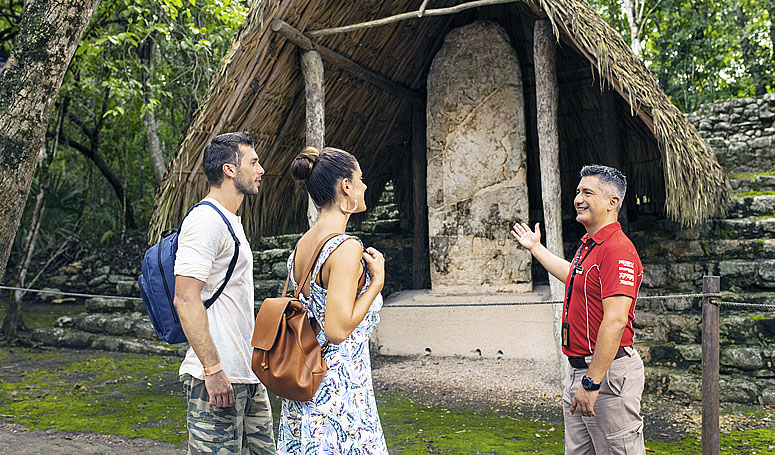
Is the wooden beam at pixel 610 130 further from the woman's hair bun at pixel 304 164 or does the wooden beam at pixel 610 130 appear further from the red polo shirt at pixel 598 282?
the woman's hair bun at pixel 304 164

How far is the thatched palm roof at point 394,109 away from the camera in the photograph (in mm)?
4641

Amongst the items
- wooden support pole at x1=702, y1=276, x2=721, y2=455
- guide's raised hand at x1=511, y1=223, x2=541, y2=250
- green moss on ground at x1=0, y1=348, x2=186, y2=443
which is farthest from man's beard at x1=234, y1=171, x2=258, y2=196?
green moss on ground at x1=0, y1=348, x2=186, y2=443

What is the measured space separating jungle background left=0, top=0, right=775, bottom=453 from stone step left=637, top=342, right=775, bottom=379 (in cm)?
467

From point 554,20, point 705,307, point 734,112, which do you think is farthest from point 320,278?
point 734,112

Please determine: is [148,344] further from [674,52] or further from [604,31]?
[674,52]

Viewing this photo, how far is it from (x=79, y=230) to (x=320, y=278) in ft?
36.8

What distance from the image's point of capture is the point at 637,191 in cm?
628

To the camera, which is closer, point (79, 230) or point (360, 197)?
point (360, 197)

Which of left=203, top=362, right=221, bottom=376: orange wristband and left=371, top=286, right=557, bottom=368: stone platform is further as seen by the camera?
left=371, top=286, right=557, bottom=368: stone platform

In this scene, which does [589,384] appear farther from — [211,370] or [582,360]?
[211,370]

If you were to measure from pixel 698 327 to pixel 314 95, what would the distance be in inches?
146

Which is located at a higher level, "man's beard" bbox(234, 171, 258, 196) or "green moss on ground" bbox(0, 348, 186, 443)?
"man's beard" bbox(234, 171, 258, 196)

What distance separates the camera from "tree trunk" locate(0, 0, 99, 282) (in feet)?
9.91

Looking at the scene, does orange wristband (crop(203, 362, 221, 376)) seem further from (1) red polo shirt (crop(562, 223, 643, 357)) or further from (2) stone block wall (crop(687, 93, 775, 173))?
(2) stone block wall (crop(687, 93, 775, 173))
